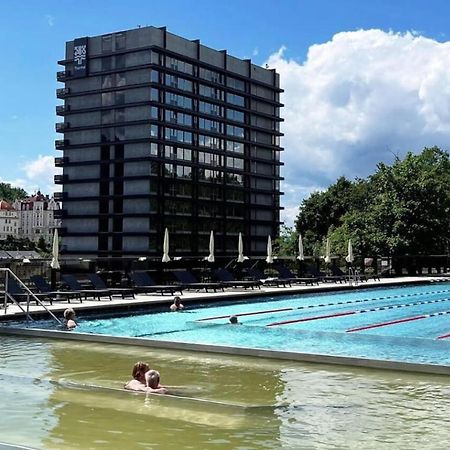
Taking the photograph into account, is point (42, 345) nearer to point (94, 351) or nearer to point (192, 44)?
point (94, 351)

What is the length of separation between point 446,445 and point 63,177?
225 ft

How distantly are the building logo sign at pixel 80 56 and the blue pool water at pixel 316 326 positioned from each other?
51.4 m

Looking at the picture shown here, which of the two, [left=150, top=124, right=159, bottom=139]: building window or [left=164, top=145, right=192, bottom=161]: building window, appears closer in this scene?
[left=150, top=124, right=159, bottom=139]: building window

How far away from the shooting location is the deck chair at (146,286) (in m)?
24.0

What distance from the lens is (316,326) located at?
57.9 ft

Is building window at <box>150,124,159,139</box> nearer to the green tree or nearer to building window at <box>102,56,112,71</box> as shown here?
building window at <box>102,56,112,71</box>

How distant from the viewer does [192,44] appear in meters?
72.1

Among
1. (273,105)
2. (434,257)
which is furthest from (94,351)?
(273,105)

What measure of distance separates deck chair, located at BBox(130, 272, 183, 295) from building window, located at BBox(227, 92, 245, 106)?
54.4 metres

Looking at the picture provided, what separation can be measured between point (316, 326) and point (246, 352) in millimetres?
6189

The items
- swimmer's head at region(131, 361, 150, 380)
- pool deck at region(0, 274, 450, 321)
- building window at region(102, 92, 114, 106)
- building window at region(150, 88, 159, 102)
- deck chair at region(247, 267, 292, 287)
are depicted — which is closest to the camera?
swimmer's head at region(131, 361, 150, 380)

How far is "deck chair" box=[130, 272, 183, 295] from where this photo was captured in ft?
78.8

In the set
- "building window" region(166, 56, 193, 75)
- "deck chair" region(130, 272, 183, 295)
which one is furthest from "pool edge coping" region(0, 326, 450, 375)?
"building window" region(166, 56, 193, 75)

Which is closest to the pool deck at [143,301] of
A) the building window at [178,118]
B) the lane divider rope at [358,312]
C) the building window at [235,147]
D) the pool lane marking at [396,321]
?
the lane divider rope at [358,312]
